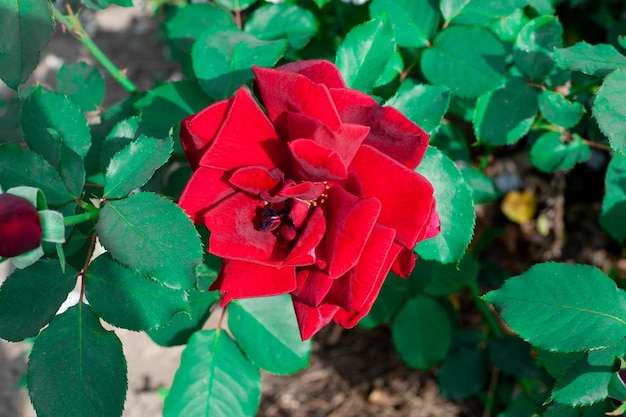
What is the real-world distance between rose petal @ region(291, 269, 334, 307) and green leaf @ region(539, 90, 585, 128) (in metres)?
0.71

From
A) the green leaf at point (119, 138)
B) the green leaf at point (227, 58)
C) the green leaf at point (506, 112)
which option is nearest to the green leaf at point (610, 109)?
the green leaf at point (506, 112)

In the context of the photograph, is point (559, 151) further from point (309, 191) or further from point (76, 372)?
point (76, 372)

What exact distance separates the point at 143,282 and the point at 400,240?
41 centimetres

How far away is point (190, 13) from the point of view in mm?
1412

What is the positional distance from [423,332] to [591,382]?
82 centimetres

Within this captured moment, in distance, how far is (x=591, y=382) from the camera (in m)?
0.87

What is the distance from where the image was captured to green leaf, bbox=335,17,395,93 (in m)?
0.98

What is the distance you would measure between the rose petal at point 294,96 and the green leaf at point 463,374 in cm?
127

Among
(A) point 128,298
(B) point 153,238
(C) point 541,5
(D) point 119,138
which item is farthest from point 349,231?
(C) point 541,5

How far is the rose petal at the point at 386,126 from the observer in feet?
2.50

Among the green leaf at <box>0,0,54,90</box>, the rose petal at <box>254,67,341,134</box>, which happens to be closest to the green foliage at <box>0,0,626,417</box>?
the green leaf at <box>0,0,54,90</box>

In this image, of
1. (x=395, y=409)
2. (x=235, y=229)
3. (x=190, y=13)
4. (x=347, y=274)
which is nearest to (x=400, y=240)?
(x=347, y=274)

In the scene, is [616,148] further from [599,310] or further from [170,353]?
[170,353]

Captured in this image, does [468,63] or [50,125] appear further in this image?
[468,63]
